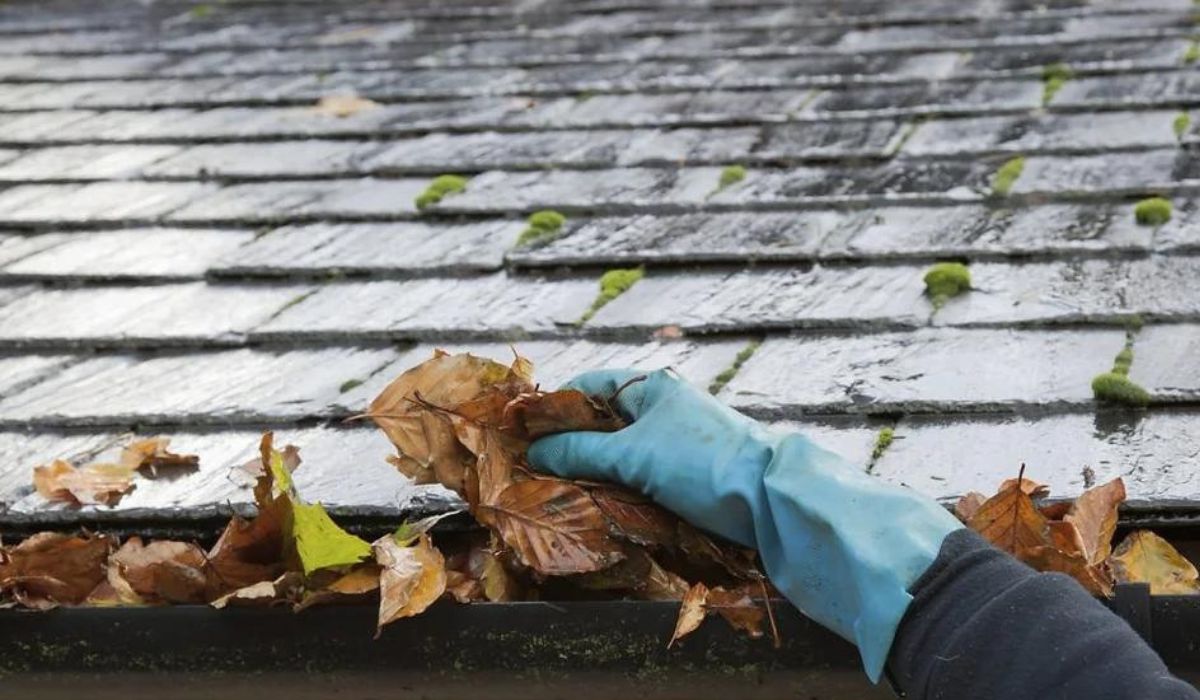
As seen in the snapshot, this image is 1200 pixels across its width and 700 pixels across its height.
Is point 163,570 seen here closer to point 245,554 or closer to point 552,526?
point 245,554

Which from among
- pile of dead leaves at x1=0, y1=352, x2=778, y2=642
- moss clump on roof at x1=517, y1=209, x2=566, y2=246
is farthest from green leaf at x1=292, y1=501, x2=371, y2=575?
moss clump on roof at x1=517, y1=209, x2=566, y2=246

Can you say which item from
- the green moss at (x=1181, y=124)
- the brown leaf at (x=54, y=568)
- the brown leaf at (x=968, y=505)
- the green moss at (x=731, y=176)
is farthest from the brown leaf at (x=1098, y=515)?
the green moss at (x=1181, y=124)

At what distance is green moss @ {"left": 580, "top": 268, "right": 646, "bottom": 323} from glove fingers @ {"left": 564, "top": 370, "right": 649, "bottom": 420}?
838 millimetres

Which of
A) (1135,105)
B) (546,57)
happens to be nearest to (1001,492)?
(1135,105)

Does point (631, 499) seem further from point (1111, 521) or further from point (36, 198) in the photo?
point (36, 198)

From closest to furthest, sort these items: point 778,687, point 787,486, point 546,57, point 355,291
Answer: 1. point 787,486
2. point 778,687
3. point 355,291
4. point 546,57

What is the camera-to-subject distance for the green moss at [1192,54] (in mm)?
4633

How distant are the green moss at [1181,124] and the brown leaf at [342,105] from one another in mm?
2391

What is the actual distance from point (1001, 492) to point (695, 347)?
3.12 ft

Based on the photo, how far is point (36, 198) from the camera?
170 inches

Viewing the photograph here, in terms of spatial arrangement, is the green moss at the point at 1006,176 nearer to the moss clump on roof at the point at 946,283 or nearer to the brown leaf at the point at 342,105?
the moss clump on roof at the point at 946,283

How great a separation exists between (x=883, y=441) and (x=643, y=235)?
1.23m

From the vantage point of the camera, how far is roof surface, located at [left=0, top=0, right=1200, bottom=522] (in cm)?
254

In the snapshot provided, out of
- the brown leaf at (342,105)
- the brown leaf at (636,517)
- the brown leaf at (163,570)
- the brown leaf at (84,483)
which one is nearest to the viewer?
the brown leaf at (636,517)
